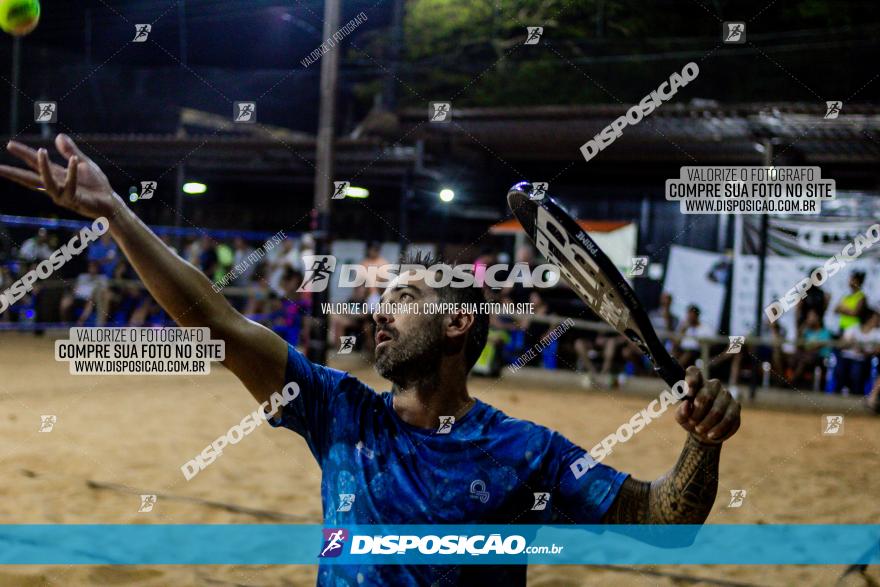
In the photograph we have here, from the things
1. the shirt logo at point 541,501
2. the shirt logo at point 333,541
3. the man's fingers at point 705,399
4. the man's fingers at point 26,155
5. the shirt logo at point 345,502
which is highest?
the man's fingers at point 26,155

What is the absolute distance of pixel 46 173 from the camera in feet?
6.25

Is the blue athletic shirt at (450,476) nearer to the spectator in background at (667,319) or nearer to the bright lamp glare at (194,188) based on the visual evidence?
the spectator in background at (667,319)

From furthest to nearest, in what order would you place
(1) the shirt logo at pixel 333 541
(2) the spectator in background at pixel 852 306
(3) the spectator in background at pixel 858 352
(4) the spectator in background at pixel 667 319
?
(4) the spectator in background at pixel 667 319 < (2) the spectator in background at pixel 852 306 < (3) the spectator in background at pixel 858 352 < (1) the shirt logo at pixel 333 541

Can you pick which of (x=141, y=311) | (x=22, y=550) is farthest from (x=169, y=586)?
(x=141, y=311)

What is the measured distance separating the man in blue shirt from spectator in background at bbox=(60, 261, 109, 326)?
36.6 ft

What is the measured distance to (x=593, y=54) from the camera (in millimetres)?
16719

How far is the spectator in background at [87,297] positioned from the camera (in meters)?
12.9

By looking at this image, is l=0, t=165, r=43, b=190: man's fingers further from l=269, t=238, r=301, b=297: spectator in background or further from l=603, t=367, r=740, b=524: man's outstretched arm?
l=269, t=238, r=301, b=297: spectator in background

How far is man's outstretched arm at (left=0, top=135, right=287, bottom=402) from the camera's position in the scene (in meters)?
1.94

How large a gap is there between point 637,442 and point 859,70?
383 inches

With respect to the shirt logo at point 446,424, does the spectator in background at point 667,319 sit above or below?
above

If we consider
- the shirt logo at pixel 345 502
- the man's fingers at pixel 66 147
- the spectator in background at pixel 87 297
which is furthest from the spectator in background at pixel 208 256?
the man's fingers at pixel 66 147

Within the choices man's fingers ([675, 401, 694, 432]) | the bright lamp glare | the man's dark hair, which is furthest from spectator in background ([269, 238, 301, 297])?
man's fingers ([675, 401, 694, 432])

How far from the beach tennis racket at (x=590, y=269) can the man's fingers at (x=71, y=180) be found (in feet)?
3.43
